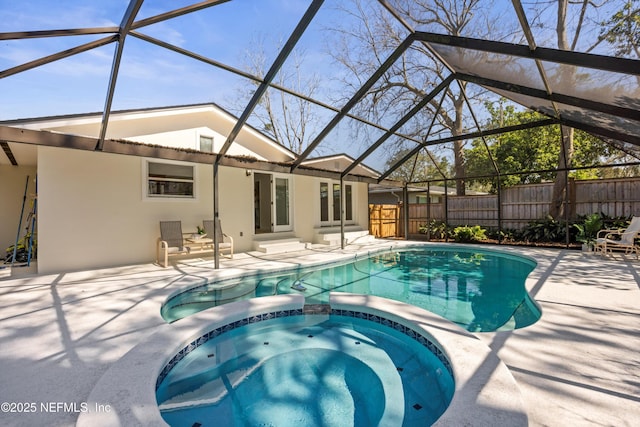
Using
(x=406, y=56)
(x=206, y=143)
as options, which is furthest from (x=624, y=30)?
(x=406, y=56)

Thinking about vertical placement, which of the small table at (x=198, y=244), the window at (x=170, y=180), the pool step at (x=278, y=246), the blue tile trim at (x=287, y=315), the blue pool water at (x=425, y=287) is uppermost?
the window at (x=170, y=180)

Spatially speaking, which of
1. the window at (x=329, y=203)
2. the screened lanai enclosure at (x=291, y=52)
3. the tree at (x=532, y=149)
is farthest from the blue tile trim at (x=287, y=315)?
the tree at (x=532, y=149)

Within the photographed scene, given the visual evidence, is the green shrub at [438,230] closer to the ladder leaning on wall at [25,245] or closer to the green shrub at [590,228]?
the green shrub at [590,228]

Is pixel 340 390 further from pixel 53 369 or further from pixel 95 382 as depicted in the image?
pixel 53 369

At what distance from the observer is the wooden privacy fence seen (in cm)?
987

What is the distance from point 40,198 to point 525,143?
1873 centimetres

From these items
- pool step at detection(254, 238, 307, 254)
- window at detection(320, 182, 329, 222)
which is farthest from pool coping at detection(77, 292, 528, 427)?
window at detection(320, 182, 329, 222)

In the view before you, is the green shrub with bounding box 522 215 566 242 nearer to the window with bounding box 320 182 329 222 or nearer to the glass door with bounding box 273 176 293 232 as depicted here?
the window with bounding box 320 182 329 222

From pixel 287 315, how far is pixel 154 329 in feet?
5.97

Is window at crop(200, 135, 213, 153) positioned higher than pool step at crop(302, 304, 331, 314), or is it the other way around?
window at crop(200, 135, 213, 153)

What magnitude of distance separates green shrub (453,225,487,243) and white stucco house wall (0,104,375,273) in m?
5.67

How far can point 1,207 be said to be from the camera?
27.3 ft

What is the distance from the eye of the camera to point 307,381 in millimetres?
3084

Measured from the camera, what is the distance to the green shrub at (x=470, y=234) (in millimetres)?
12234
